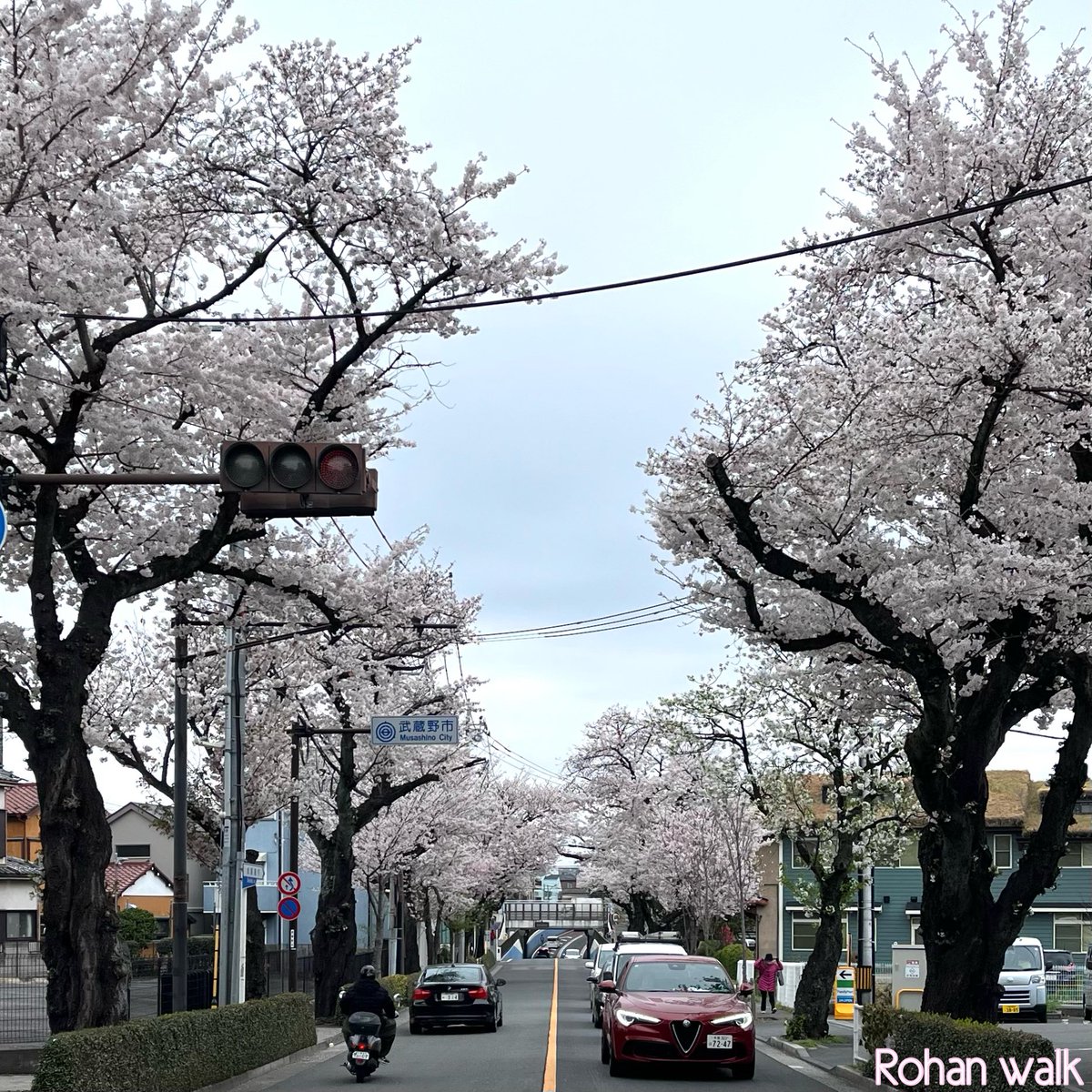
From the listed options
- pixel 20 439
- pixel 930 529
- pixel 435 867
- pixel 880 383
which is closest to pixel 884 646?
pixel 930 529

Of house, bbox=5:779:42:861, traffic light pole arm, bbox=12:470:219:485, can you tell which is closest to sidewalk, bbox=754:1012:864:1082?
traffic light pole arm, bbox=12:470:219:485

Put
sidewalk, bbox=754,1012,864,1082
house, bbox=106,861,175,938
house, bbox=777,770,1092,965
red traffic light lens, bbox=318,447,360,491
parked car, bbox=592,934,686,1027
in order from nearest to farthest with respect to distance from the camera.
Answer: red traffic light lens, bbox=318,447,360,491, sidewalk, bbox=754,1012,864,1082, parked car, bbox=592,934,686,1027, house, bbox=777,770,1092,965, house, bbox=106,861,175,938

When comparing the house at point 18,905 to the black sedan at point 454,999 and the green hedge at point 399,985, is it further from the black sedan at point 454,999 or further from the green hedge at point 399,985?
the black sedan at point 454,999

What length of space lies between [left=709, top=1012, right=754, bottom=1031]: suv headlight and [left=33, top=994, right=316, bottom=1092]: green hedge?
6064 mm

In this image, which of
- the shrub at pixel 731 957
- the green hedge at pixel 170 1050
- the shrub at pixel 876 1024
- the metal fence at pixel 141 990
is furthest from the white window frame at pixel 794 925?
the shrub at pixel 876 1024

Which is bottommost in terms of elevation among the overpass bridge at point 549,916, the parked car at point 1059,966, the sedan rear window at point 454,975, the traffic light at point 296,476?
the overpass bridge at point 549,916

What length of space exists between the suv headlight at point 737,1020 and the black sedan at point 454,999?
1352 cm

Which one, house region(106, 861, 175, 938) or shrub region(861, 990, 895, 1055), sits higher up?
shrub region(861, 990, 895, 1055)

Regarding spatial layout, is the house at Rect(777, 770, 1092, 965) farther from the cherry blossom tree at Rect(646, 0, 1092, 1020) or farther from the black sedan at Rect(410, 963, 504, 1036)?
the cherry blossom tree at Rect(646, 0, 1092, 1020)

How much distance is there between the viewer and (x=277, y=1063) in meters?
23.4

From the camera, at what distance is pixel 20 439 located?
58.9 ft

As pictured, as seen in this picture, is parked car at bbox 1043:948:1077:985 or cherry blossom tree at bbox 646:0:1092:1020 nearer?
cherry blossom tree at bbox 646:0:1092:1020

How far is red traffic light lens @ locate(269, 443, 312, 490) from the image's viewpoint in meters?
10.5

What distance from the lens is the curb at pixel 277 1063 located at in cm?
1862
